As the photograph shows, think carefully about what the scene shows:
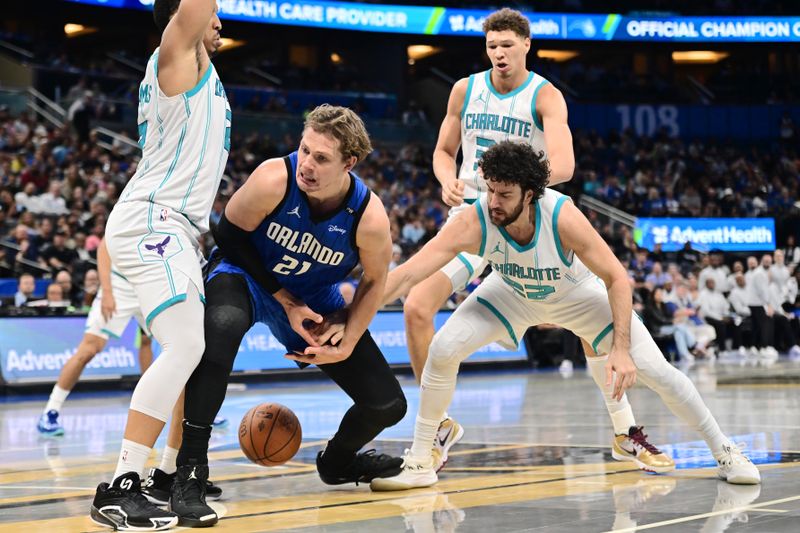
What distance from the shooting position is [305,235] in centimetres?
543

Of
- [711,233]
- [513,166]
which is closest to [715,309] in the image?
[711,233]

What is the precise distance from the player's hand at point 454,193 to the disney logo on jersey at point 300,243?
143cm

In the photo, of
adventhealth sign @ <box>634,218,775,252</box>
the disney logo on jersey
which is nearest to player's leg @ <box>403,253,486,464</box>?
the disney logo on jersey

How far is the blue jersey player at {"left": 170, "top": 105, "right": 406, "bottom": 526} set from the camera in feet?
16.9

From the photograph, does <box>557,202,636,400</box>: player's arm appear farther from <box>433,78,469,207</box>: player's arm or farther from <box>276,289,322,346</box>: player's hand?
<box>433,78,469,207</box>: player's arm

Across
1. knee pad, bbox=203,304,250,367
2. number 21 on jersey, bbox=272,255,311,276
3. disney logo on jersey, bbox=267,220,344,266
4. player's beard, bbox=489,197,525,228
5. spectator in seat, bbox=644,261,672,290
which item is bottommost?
Result: knee pad, bbox=203,304,250,367

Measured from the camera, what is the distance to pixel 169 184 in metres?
5.25

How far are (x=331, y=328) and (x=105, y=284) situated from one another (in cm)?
456

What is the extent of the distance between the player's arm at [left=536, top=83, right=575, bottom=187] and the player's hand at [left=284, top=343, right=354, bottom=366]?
6.07ft

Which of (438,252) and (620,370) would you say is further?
(438,252)

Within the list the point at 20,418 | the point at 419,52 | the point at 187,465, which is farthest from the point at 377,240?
the point at 419,52

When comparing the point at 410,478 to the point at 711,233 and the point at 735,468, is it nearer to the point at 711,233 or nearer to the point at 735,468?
the point at 735,468

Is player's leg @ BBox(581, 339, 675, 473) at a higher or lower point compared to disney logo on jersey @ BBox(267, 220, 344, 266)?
lower

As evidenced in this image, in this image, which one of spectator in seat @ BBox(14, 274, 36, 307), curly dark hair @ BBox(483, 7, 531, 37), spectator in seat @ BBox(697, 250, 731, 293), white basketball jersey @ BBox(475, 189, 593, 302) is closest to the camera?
white basketball jersey @ BBox(475, 189, 593, 302)
